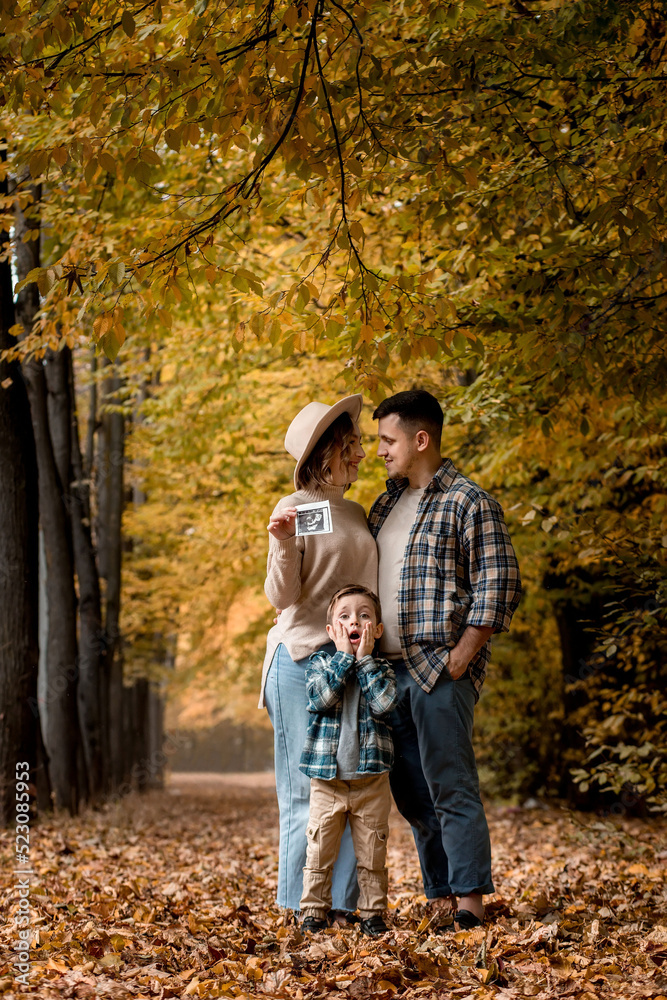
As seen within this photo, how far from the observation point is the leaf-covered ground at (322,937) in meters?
3.30

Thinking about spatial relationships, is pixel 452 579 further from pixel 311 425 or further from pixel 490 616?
A: pixel 311 425

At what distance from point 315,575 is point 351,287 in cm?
144

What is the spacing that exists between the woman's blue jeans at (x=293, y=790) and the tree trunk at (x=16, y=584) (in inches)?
156

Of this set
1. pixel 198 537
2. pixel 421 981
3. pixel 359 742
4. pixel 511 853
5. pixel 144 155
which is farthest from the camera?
pixel 198 537

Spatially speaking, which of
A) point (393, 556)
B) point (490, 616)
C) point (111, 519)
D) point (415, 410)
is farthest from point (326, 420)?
point (111, 519)

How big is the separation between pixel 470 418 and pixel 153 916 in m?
3.79

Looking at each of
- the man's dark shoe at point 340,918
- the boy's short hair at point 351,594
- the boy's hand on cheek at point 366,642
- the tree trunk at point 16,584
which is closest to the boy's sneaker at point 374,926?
the man's dark shoe at point 340,918

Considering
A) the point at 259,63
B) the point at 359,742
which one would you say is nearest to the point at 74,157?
the point at 259,63

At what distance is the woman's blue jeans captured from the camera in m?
4.11

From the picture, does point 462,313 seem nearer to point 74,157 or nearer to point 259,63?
point 259,63

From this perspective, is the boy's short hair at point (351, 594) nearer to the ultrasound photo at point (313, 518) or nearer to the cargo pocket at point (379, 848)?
the ultrasound photo at point (313, 518)

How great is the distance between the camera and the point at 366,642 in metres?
4.00

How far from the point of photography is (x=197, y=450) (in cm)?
1197

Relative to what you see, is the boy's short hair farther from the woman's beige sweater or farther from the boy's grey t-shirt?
the boy's grey t-shirt
